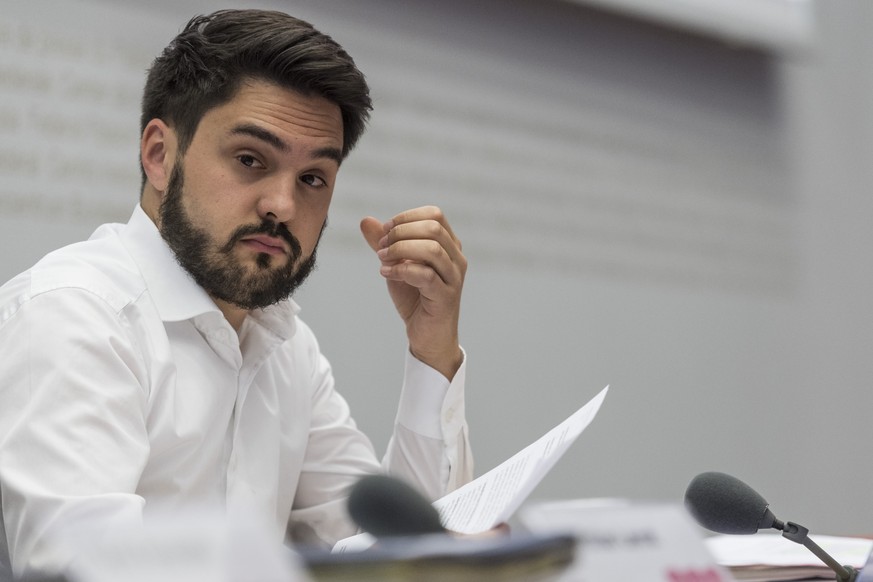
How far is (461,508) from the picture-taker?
3.20 feet

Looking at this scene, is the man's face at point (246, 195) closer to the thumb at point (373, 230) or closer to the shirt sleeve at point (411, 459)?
the thumb at point (373, 230)

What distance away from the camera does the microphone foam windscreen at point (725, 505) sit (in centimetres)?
103

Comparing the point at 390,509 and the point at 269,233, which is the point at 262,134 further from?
the point at 390,509

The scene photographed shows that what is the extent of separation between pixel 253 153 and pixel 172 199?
0.16 meters

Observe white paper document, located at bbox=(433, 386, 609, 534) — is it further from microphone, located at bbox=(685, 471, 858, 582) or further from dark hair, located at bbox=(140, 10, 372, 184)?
dark hair, located at bbox=(140, 10, 372, 184)

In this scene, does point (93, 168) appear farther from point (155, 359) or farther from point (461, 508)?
point (461, 508)

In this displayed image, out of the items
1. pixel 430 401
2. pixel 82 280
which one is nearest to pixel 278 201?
pixel 82 280

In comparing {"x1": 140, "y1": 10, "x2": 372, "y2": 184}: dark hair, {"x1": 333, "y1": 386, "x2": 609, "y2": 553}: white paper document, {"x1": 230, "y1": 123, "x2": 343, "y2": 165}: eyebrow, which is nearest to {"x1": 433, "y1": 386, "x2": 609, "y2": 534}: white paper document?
{"x1": 333, "y1": 386, "x2": 609, "y2": 553}: white paper document

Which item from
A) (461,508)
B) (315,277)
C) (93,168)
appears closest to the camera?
(461,508)

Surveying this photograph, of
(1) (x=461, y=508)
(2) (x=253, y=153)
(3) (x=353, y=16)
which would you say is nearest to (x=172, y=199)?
(2) (x=253, y=153)

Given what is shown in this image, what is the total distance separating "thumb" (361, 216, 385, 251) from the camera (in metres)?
1.68

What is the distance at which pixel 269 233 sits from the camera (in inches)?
60.1

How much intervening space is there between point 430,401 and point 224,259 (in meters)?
0.45

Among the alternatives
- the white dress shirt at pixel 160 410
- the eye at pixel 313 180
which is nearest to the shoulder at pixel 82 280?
the white dress shirt at pixel 160 410
